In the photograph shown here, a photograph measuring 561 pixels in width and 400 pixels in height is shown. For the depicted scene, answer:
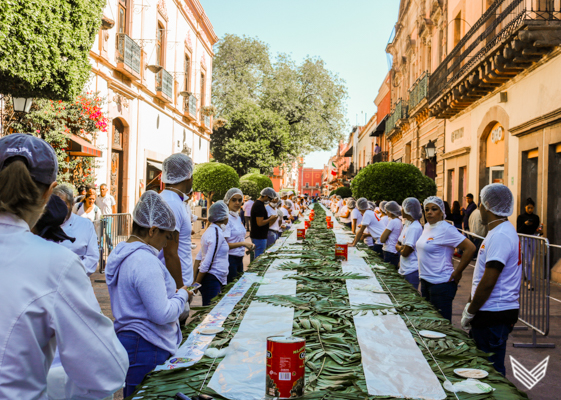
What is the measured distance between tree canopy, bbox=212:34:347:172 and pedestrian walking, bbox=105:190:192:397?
36.6 m

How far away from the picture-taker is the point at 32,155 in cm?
159

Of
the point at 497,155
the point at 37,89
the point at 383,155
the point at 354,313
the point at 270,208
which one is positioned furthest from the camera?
the point at 383,155

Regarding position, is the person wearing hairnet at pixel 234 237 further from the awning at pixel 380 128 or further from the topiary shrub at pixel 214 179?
the awning at pixel 380 128

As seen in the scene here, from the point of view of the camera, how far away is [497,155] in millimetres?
14914

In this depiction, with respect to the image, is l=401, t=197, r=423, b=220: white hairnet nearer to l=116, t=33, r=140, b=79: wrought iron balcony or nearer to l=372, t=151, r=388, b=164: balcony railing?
l=116, t=33, r=140, b=79: wrought iron balcony

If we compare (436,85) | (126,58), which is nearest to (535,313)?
(436,85)

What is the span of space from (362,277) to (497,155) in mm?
11076

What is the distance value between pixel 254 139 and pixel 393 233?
1119 inches

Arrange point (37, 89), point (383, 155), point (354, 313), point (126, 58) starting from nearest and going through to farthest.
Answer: point (354, 313), point (37, 89), point (126, 58), point (383, 155)

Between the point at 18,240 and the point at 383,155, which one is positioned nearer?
the point at 18,240

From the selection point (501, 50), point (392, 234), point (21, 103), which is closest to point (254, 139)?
point (501, 50)

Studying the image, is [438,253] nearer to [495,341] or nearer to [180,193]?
[495,341]

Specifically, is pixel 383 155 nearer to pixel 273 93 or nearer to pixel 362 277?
pixel 273 93

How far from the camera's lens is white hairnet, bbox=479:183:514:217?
434cm
